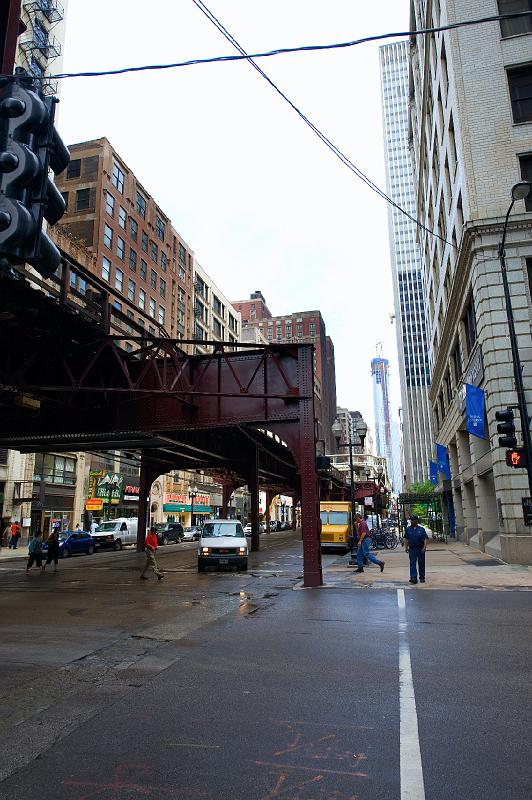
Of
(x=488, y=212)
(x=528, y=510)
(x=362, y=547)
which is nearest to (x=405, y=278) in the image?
(x=488, y=212)

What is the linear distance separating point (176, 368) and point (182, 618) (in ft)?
31.7

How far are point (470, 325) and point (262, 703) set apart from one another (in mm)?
23669

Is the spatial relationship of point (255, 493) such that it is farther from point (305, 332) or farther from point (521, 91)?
point (305, 332)

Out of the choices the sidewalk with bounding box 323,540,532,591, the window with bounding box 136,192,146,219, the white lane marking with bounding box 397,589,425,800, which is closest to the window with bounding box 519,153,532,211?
the sidewalk with bounding box 323,540,532,591

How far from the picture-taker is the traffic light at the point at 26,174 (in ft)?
16.1

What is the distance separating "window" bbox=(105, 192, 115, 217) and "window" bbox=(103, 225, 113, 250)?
180 cm

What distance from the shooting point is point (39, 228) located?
5.14 m

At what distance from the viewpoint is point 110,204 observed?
56.7 m

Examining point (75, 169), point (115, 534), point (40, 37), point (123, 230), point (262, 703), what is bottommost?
point (262, 703)

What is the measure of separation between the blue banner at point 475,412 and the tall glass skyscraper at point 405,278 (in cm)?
13234

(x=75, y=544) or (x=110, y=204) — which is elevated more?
(x=110, y=204)

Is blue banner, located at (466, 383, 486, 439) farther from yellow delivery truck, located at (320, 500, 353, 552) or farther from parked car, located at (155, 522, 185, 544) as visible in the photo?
parked car, located at (155, 522, 185, 544)

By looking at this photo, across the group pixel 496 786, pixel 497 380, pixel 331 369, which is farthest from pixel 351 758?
pixel 331 369

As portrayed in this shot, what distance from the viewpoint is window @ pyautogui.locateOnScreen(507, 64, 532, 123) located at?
76.4ft
